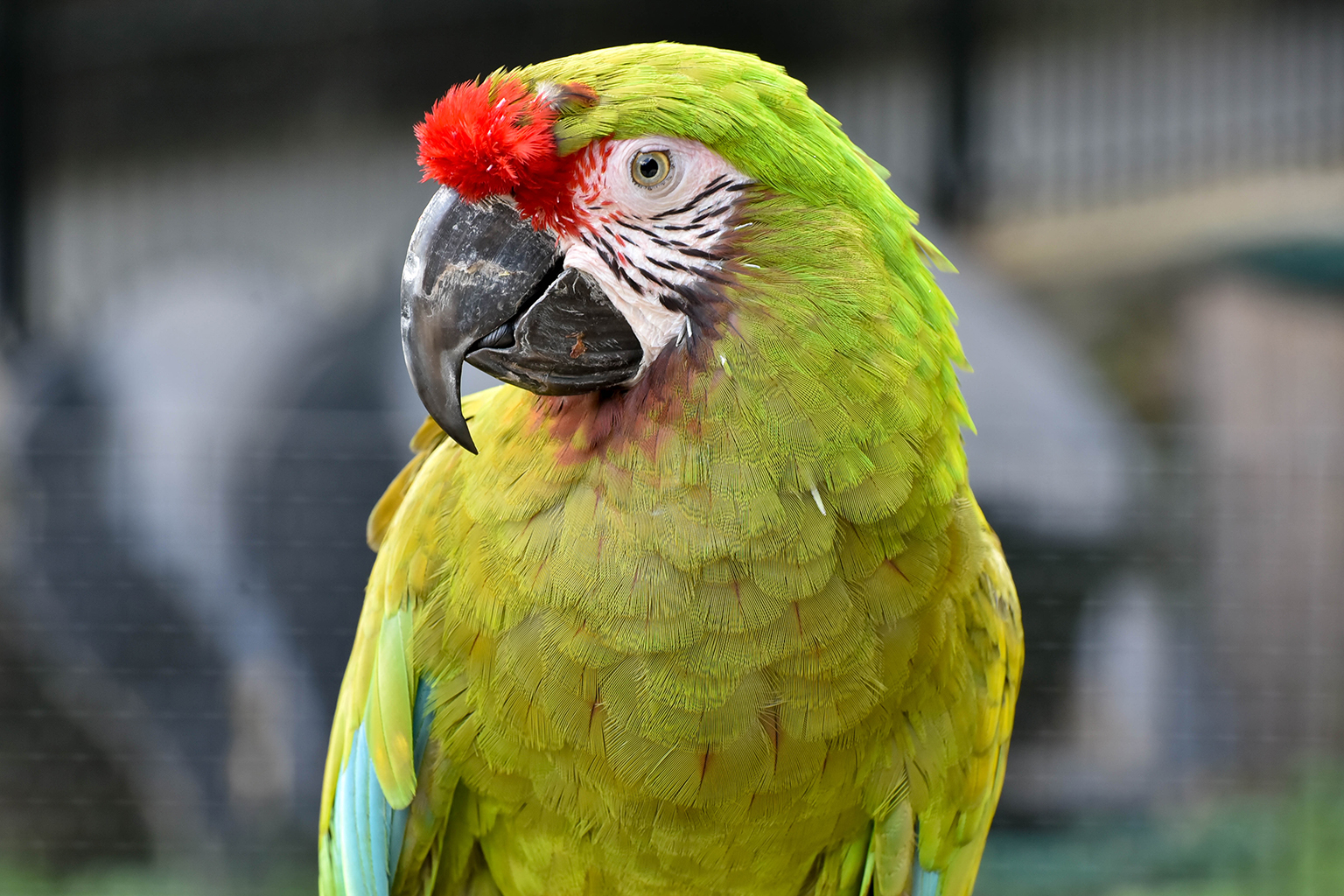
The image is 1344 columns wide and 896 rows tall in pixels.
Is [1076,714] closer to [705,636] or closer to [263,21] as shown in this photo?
[705,636]

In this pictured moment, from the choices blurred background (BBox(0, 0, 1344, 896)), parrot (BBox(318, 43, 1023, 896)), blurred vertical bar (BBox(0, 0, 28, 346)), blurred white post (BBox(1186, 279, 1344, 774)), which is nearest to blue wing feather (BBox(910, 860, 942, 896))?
parrot (BBox(318, 43, 1023, 896))

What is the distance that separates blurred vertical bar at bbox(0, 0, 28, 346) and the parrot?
6.06m

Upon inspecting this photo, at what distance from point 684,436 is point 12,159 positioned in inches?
260

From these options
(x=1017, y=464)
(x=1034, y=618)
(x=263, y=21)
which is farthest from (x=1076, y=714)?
(x=263, y=21)

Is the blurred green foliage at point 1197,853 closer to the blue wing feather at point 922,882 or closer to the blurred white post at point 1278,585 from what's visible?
the blurred white post at point 1278,585

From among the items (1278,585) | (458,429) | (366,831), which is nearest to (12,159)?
(366,831)

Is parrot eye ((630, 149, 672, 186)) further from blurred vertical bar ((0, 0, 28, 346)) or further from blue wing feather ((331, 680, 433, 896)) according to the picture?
blurred vertical bar ((0, 0, 28, 346))

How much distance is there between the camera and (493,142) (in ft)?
3.93

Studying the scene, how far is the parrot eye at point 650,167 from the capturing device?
1210 millimetres

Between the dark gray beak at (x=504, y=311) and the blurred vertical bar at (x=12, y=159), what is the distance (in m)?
6.03

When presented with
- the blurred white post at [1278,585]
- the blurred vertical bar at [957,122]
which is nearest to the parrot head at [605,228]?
the blurred white post at [1278,585]

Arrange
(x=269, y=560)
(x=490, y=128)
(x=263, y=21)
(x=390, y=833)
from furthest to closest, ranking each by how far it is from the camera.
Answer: (x=263, y=21), (x=269, y=560), (x=390, y=833), (x=490, y=128)

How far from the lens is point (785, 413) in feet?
3.95

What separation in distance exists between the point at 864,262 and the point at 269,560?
335 centimetres
